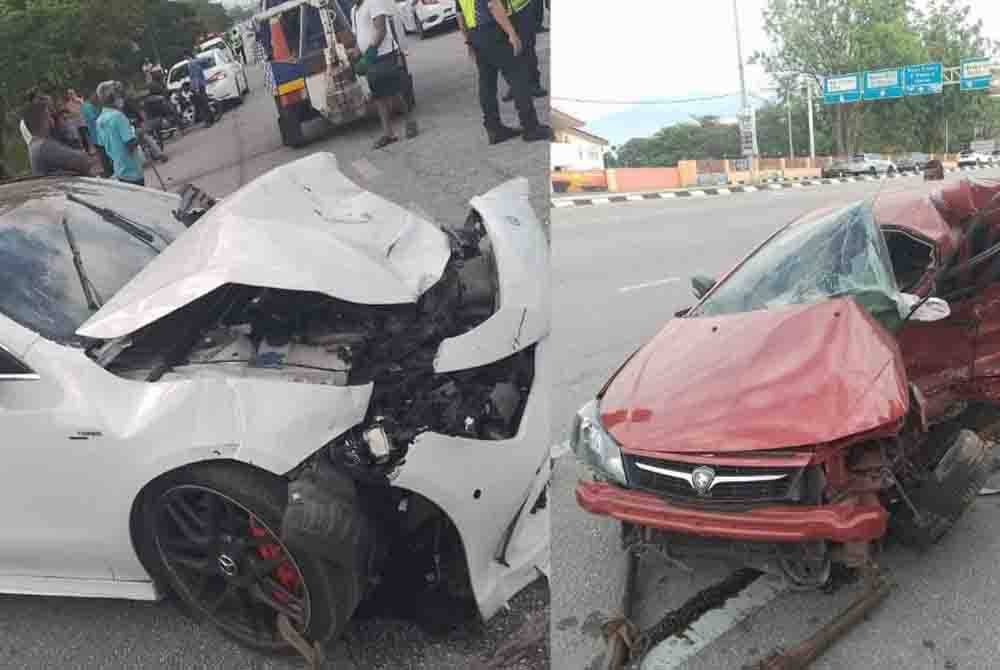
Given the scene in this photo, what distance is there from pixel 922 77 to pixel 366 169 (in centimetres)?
2908

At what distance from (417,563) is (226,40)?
6.82 meters

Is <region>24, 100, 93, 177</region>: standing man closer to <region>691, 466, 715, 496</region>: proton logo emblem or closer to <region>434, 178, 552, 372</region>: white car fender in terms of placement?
<region>434, 178, 552, 372</region>: white car fender

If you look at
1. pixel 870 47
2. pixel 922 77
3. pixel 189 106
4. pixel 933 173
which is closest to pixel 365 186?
pixel 933 173

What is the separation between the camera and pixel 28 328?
2629mm

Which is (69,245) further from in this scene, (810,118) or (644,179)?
(810,118)

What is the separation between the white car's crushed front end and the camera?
2.31m

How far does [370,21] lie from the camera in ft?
21.4

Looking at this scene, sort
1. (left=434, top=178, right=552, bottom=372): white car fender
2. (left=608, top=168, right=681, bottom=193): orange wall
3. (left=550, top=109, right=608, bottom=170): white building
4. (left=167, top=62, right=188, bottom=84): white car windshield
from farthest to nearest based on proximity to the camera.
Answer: (left=608, top=168, right=681, bottom=193): orange wall → (left=167, top=62, right=188, bottom=84): white car windshield → (left=434, top=178, right=552, bottom=372): white car fender → (left=550, top=109, right=608, bottom=170): white building

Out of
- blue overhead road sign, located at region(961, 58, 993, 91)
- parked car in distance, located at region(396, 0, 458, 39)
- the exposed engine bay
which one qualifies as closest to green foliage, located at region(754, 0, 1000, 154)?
blue overhead road sign, located at region(961, 58, 993, 91)

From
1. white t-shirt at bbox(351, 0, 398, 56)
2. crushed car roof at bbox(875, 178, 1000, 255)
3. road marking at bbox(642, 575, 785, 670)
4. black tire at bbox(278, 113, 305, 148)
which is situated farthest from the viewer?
black tire at bbox(278, 113, 305, 148)

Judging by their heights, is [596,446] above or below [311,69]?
below

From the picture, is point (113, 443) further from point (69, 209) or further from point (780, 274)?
point (780, 274)

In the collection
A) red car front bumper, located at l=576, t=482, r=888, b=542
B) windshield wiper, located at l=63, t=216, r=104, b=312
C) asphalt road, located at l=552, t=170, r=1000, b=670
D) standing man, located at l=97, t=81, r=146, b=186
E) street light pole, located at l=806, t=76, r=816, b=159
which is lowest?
street light pole, located at l=806, t=76, r=816, b=159

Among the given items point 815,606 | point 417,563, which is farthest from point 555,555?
point 815,606
